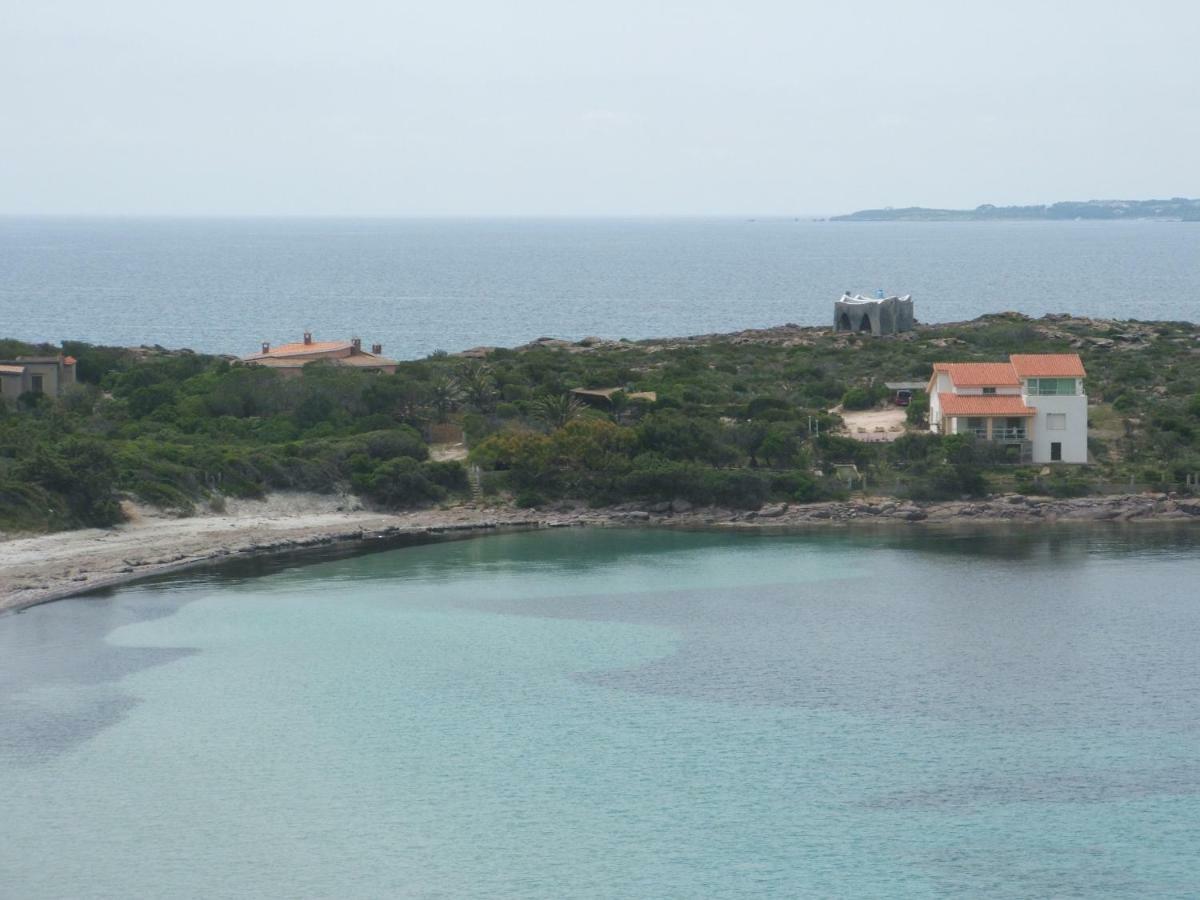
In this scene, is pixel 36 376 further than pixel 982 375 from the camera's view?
Yes

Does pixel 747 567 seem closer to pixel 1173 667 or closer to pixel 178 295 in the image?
pixel 1173 667

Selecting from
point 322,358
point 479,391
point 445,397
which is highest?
point 322,358

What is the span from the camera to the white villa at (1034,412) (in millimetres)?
48625

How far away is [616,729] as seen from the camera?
28219 mm

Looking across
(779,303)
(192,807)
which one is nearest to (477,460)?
(192,807)

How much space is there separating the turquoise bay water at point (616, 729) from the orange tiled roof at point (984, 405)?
7793 mm

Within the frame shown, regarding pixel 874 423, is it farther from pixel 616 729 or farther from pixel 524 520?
pixel 616 729

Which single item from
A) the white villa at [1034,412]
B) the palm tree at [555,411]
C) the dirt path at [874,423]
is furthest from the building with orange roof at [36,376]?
the white villa at [1034,412]

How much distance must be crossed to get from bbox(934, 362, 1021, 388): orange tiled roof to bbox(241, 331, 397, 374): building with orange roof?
71.4 ft

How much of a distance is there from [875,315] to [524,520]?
41.2 meters

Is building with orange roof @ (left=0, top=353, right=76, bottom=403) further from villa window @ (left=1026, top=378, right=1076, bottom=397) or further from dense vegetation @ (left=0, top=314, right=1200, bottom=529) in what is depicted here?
villa window @ (left=1026, top=378, right=1076, bottom=397)

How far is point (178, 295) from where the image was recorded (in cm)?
14588

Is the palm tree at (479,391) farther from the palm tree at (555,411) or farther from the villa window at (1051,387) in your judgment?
the villa window at (1051,387)

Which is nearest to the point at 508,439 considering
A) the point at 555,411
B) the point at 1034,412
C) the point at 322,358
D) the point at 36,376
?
the point at 555,411
